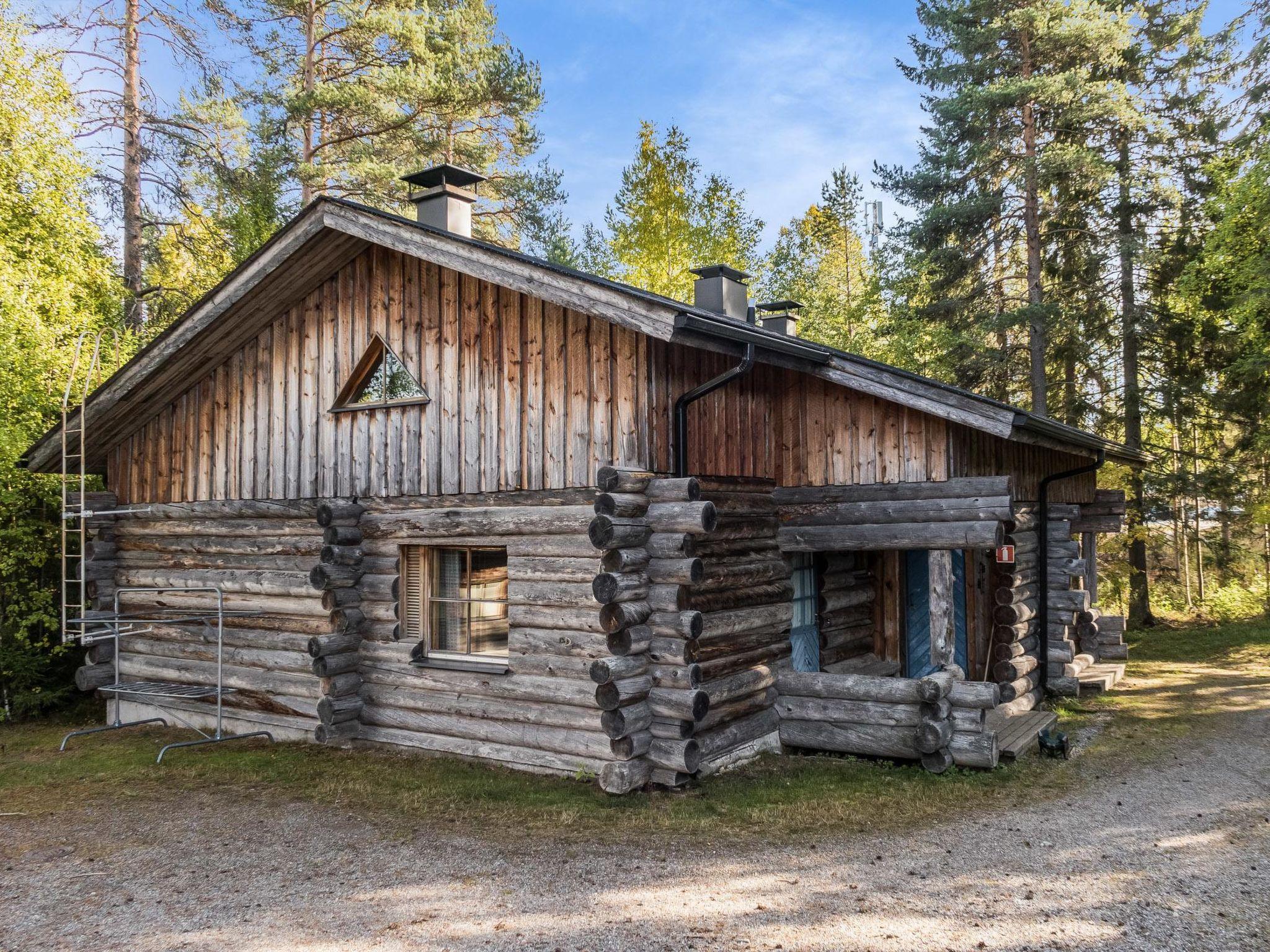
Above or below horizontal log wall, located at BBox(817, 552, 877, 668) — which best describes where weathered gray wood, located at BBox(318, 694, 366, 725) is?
below

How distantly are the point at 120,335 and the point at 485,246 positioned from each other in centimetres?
992

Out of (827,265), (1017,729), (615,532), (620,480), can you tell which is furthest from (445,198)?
(827,265)

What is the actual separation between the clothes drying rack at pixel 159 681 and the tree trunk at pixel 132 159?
7942 millimetres

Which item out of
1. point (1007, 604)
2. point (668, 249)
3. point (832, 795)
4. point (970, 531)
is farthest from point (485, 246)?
point (668, 249)

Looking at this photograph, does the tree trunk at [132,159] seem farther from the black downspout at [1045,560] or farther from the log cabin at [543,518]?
the black downspout at [1045,560]

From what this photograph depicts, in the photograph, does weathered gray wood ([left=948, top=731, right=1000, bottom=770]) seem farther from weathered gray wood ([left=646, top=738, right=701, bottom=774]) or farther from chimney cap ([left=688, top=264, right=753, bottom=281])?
chimney cap ([left=688, top=264, right=753, bottom=281])

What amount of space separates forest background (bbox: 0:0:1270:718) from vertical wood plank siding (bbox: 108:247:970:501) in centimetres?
572

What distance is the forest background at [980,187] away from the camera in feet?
58.6

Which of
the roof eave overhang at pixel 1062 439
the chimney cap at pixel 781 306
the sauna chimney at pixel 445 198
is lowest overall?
the roof eave overhang at pixel 1062 439

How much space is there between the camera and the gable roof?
8.19 metres

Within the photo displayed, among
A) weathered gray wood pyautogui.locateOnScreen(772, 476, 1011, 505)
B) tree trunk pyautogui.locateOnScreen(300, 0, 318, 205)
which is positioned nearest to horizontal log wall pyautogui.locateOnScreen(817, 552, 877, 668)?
weathered gray wood pyautogui.locateOnScreen(772, 476, 1011, 505)

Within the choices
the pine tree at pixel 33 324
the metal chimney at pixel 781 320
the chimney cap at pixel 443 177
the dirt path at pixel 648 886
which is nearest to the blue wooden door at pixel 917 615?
the dirt path at pixel 648 886

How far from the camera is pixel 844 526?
9.91m

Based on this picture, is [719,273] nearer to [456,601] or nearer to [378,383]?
[378,383]
